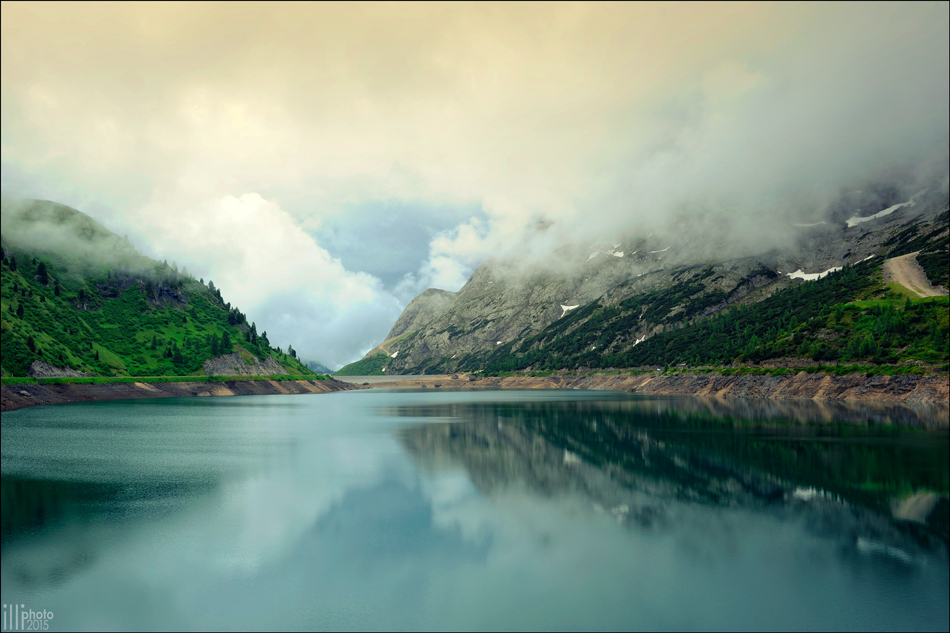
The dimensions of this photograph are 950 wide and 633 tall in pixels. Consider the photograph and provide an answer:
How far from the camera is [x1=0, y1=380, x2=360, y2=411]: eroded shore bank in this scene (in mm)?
107500

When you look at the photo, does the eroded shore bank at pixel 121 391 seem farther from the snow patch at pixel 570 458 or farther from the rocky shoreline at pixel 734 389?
the snow patch at pixel 570 458

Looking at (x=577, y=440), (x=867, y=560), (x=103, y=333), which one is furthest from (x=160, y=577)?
(x=103, y=333)

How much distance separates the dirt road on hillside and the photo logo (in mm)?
198165

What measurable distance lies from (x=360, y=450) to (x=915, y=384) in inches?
4090

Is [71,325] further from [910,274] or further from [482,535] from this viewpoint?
[910,274]

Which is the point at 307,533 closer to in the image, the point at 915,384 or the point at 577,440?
the point at 577,440

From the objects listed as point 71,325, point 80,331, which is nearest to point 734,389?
point 80,331

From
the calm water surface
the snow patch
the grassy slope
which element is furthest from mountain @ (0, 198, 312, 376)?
the snow patch

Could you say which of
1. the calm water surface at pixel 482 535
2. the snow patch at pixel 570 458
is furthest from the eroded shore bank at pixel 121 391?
the snow patch at pixel 570 458

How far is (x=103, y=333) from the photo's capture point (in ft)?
585

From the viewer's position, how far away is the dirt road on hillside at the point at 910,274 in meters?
158

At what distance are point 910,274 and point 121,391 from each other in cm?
24581

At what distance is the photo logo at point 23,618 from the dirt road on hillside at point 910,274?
198165mm

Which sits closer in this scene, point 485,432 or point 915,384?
point 485,432
